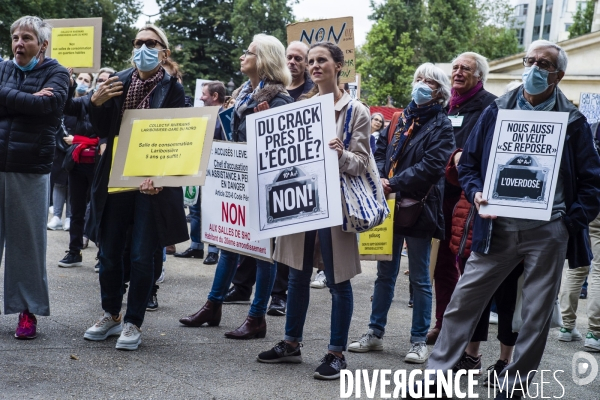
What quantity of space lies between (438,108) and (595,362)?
2.41m

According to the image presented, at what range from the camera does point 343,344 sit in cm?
545

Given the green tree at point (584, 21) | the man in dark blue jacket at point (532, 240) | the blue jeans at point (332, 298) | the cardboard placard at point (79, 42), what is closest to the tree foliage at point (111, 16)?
the green tree at point (584, 21)

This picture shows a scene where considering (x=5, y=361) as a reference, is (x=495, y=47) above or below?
above

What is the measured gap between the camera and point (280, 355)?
5621mm

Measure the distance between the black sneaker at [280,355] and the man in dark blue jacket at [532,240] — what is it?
1053 mm

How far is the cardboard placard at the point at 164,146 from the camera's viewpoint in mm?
5578

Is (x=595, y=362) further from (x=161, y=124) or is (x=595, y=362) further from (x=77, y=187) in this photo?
(x=77, y=187)

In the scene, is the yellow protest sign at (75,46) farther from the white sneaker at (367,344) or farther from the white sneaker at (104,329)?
the white sneaker at (367,344)

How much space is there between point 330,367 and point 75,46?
5.46 meters

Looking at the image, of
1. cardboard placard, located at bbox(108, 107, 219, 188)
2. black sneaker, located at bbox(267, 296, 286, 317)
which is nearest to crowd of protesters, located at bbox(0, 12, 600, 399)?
cardboard placard, located at bbox(108, 107, 219, 188)

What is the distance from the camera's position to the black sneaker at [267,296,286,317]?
24.3ft

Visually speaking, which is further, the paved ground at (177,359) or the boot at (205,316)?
the boot at (205,316)

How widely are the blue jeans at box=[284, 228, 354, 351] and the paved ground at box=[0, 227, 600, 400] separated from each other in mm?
290

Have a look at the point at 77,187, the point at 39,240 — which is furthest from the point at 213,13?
the point at 39,240
